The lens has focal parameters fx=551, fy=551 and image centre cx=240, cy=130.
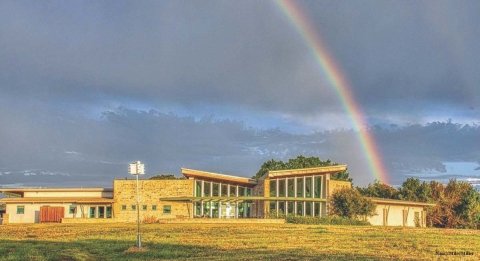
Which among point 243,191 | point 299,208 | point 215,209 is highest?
point 243,191

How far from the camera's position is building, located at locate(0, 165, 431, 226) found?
46.1m

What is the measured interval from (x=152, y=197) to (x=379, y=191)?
27169mm

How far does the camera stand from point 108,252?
2012cm

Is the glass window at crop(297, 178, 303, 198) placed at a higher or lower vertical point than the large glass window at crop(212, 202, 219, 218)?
higher

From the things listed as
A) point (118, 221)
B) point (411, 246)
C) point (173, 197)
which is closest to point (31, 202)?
point (118, 221)

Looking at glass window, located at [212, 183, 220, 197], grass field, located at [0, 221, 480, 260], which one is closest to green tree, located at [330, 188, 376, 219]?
glass window, located at [212, 183, 220, 197]

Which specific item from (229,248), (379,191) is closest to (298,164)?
(379,191)

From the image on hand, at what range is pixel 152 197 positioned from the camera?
46281 mm

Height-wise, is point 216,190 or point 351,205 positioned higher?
point 216,190

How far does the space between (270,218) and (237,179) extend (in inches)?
250

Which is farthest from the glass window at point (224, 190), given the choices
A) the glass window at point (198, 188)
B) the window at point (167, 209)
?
the window at point (167, 209)

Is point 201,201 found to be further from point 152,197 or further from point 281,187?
point 281,187

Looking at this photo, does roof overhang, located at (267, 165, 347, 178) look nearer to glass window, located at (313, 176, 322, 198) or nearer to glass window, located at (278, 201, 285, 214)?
glass window, located at (313, 176, 322, 198)

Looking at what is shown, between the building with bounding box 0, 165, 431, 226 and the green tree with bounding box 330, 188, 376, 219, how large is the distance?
38.6 inches
